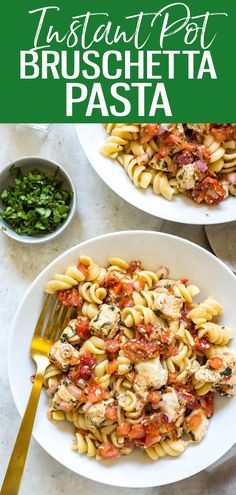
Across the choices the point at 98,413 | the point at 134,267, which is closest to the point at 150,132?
the point at 134,267

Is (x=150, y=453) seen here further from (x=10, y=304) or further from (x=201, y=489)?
(x=10, y=304)

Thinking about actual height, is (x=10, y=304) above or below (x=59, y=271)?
below

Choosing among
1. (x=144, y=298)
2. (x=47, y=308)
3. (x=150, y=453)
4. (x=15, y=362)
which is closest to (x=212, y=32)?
(x=144, y=298)

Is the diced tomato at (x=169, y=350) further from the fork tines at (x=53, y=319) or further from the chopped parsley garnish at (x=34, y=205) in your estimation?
the chopped parsley garnish at (x=34, y=205)

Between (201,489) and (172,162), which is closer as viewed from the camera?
(172,162)

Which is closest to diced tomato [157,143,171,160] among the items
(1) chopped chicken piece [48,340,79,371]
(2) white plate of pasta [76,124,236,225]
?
(2) white plate of pasta [76,124,236,225]

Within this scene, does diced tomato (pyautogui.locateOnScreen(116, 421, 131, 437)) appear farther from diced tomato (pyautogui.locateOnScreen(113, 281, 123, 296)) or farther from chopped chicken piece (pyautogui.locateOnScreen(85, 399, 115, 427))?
diced tomato (pyautogui.locateOnScreen(113, 281, 123, 296))

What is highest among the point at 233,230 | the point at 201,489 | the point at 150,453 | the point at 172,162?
the point at 172,162

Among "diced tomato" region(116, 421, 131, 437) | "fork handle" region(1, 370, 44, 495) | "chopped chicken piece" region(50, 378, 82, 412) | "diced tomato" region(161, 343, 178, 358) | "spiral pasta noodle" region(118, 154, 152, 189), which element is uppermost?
"spiral pasta noodle" region(118, 154, 152, 189)
